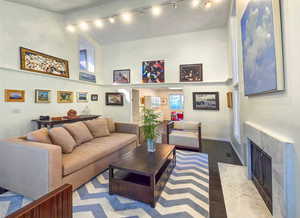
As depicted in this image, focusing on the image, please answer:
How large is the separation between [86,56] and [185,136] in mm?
5372

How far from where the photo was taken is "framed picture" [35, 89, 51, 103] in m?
4.08

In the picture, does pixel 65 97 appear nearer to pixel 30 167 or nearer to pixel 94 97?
pixel 94 97

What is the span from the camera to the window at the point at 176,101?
31.9 ft

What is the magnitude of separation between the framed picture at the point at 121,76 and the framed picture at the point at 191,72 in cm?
238

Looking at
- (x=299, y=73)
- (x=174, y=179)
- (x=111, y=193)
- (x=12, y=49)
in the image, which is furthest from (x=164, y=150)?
(x=12, y=49)

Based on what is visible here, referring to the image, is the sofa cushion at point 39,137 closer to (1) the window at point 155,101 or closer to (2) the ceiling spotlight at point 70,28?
(2) the ceiling spotlight at point 70,28

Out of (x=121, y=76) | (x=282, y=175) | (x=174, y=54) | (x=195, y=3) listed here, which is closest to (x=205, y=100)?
(x=174, y=54)

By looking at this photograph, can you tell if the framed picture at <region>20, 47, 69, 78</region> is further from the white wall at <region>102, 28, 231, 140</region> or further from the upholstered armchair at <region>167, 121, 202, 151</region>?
the upholstered armchair at <region>167, 121, 202, 151</region>

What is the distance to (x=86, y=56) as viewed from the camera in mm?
6109

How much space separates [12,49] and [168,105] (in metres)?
8.22

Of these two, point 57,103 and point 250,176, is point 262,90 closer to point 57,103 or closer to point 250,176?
point 250,176

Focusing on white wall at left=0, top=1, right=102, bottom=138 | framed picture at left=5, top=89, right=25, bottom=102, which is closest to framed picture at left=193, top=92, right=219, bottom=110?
white wall at left=0, top=1, right=102, bottom=138

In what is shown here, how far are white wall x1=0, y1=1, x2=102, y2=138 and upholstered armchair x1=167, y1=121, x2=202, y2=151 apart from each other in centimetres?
381

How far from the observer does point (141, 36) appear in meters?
5.82
